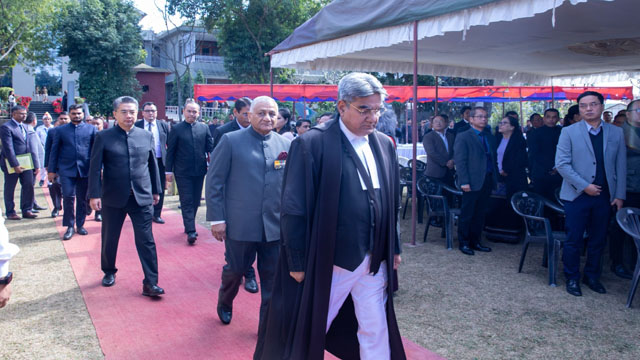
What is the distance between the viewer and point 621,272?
5.81m

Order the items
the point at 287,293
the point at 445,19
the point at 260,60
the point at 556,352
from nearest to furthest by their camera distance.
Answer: the point at 287,293, the point at 556,352, the point at 445,19, the point at 260,60

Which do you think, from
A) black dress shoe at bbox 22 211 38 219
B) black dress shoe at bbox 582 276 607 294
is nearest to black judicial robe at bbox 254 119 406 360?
black dress shoe at bbox 582 276 607 294

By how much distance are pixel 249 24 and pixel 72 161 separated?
63.2 ft

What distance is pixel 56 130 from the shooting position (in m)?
7.93

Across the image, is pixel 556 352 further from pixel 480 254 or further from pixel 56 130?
pixel 56 130

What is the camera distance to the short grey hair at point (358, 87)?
8.59 ft

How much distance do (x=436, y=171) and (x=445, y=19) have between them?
9.90 ft

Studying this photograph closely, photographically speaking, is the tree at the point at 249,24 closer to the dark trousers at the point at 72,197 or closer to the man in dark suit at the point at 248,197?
the dark trousers at the point at 72,197

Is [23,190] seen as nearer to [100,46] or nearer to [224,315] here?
[224,315]

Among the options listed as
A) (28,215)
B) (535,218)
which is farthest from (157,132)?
(535,218)

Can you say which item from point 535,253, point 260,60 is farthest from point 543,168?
point 260,60

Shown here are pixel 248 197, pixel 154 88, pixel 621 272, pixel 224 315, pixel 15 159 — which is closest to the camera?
pixel 248 197

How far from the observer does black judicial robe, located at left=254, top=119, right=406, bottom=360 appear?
8.50 feet

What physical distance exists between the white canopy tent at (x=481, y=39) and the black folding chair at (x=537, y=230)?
1985 millimetres
